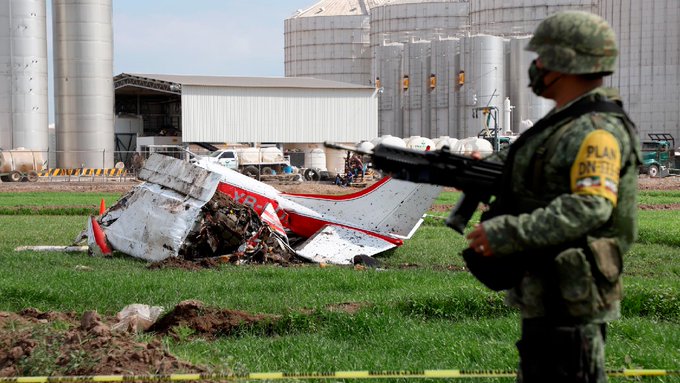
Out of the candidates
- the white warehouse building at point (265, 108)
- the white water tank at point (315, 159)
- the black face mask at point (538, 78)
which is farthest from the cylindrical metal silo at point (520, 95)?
the black face mask at point (538, 78)

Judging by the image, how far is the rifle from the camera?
4812 mm

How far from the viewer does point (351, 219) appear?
18062 millimetres

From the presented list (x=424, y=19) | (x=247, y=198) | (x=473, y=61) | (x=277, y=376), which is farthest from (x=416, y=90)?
(x=277, y=376)

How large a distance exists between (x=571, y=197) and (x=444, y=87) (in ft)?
266

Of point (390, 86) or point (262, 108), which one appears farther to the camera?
point (390, 86)

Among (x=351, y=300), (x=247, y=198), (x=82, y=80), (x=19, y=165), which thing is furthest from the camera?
(x=82, y=80)

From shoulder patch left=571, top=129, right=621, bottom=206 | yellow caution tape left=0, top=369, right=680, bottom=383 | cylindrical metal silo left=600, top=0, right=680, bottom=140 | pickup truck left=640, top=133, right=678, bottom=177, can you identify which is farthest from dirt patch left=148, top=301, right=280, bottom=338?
cylindrical metal silo left=600, top=0, right=680, bottom=140

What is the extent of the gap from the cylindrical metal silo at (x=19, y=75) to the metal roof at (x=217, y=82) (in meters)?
9.95

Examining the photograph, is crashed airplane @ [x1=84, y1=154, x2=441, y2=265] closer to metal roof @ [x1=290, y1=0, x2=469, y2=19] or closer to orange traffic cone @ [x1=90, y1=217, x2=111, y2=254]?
orange traffic cone @ [x1=90, y1=217, x2=111, y2=254]

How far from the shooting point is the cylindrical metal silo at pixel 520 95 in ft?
259

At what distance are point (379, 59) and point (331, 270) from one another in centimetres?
7733

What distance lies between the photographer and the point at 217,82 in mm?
Answer: 74312

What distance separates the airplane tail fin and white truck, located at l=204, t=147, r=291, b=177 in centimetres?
4220

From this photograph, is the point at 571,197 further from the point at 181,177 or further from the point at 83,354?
the point at 181,177
